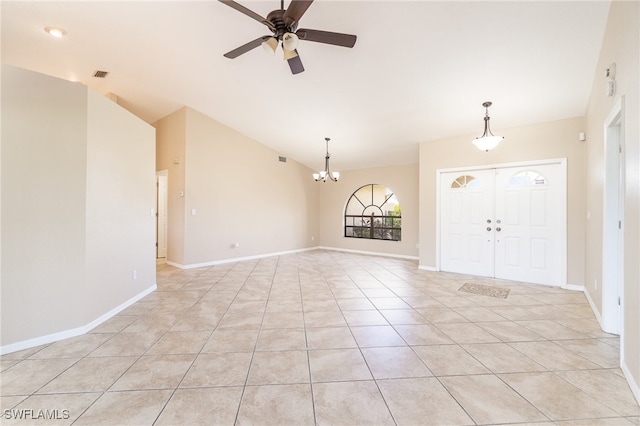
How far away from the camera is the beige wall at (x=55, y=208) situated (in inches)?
91.1

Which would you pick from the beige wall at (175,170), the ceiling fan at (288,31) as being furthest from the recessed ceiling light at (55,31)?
the ceiling fan at (288,31)

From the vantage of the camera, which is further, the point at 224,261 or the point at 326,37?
the point at 224,261

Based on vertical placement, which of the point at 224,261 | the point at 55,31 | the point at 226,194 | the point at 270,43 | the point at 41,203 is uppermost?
the point at 55,31

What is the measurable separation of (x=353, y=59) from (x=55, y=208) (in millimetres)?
3680

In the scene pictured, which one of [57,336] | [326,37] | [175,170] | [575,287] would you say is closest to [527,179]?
[575,287]

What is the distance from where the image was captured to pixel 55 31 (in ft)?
10.8

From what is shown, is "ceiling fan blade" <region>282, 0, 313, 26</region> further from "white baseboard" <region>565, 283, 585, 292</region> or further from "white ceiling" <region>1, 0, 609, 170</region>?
"white baseboard" <region>565, 283, 585, 292</region>

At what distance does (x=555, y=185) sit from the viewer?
4.33 meters

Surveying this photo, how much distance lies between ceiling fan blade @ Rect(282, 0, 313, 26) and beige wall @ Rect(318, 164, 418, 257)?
5.60 metres

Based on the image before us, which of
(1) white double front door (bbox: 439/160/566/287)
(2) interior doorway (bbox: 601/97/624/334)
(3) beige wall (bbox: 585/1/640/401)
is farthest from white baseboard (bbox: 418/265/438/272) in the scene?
(3) beige wall (bbox: 585/1/640/401)

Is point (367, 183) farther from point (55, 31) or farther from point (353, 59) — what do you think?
point (55, 31)

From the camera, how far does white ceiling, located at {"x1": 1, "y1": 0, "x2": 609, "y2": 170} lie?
272 cm

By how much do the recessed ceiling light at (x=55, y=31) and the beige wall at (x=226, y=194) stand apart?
7.40ft

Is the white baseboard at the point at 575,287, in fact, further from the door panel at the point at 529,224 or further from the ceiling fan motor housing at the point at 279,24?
the ceiling fan motor housing at the point at 279,24
